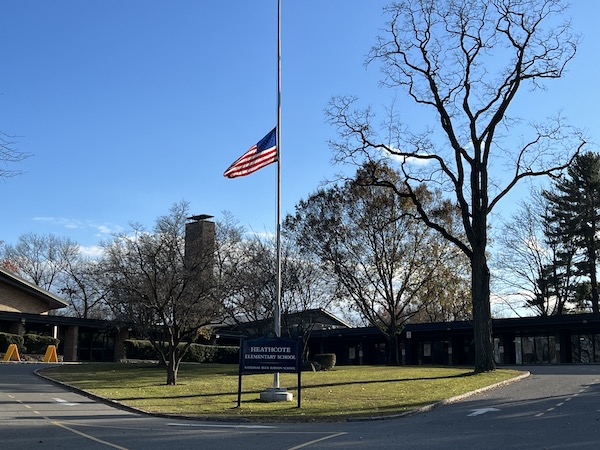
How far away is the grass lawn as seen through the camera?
54.6 feet

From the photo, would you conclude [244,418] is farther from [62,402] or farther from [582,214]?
[582,214]

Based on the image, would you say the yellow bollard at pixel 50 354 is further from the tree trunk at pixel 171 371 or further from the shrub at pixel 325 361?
the tree trunk at pixel 171 371

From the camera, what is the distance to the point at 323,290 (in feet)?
142

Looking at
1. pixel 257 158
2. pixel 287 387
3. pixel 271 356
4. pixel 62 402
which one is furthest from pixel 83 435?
pixel 287 387

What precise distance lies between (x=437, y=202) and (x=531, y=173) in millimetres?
13272

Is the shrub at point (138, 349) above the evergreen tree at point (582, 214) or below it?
below

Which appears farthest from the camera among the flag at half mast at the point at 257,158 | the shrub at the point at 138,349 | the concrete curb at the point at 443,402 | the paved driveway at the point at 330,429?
the shrub at the point at 138,349

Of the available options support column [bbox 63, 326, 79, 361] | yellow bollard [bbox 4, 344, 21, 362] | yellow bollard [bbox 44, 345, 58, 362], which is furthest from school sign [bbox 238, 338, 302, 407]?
support column [bbox 63, 326, 79, 361]

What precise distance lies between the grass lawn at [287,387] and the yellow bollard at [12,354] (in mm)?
8204

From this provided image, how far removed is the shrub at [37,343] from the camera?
41844mm

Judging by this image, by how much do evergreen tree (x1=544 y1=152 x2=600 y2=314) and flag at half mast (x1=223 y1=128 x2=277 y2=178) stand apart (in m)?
37.6

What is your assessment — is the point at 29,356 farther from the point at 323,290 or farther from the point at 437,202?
the point at 437,202

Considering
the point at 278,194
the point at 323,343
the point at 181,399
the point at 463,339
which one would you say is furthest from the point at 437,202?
the point at 181,399

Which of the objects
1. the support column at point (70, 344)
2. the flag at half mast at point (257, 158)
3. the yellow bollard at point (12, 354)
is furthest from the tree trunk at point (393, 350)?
the flag at half mast at point (257, 158)
